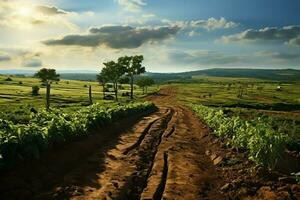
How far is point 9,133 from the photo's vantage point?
1463 cm

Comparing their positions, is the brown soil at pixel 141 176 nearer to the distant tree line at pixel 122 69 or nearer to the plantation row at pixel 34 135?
the plantation row at pixel 34 135

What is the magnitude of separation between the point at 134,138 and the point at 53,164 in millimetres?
10346

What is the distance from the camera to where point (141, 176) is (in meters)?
15.5

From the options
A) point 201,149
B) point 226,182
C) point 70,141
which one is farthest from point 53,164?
point 201,149

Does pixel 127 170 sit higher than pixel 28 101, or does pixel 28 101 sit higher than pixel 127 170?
pixel 127 170

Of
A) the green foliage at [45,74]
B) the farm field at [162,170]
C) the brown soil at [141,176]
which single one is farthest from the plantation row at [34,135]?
the green foliage at [45,74]

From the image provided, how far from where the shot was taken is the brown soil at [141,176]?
1302 cm

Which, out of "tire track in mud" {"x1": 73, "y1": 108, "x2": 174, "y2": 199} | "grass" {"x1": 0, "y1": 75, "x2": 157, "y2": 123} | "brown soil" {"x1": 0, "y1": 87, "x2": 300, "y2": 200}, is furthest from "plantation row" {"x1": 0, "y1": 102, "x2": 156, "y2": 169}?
"grass" {"x1": 0, "y1": 75, "x2": 157, "y2": 123}

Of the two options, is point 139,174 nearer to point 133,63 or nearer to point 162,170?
point 162,170

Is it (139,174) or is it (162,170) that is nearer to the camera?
(139,174)

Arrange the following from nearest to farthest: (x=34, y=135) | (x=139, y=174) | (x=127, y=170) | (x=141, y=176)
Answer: (x=141, y=176) → (x=34, y=135) → (x=139, y=174) → (x=127, y=170)

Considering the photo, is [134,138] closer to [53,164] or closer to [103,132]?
[103,132]

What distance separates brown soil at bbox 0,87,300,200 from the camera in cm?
1302

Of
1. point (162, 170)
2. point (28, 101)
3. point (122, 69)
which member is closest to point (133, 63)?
point (122, 69)
